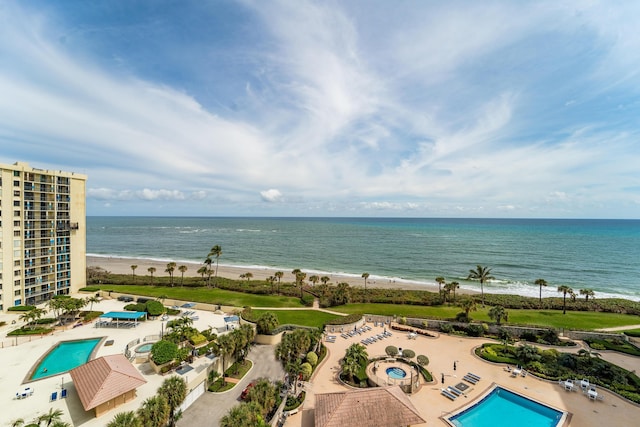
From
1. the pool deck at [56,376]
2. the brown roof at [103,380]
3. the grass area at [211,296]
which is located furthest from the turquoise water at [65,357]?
the grass area at [211,296]

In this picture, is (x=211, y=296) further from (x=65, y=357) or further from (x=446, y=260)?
(x=446, y=260)

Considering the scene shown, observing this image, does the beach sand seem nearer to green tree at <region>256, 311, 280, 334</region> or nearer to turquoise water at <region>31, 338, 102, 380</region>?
turquoise water at <region>31, 338, 102, 380</region>

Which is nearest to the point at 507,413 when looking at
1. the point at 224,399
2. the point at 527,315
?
the point at 224,399

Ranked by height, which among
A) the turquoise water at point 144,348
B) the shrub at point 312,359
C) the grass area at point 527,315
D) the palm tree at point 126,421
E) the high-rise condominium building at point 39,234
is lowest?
the grass area at point 527,315

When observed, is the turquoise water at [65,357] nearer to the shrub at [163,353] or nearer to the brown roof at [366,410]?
the shrub at [163,353]

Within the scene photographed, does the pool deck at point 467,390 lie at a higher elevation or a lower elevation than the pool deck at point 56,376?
lower

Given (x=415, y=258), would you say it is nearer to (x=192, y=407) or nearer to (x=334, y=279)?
(x=334, y=279)
